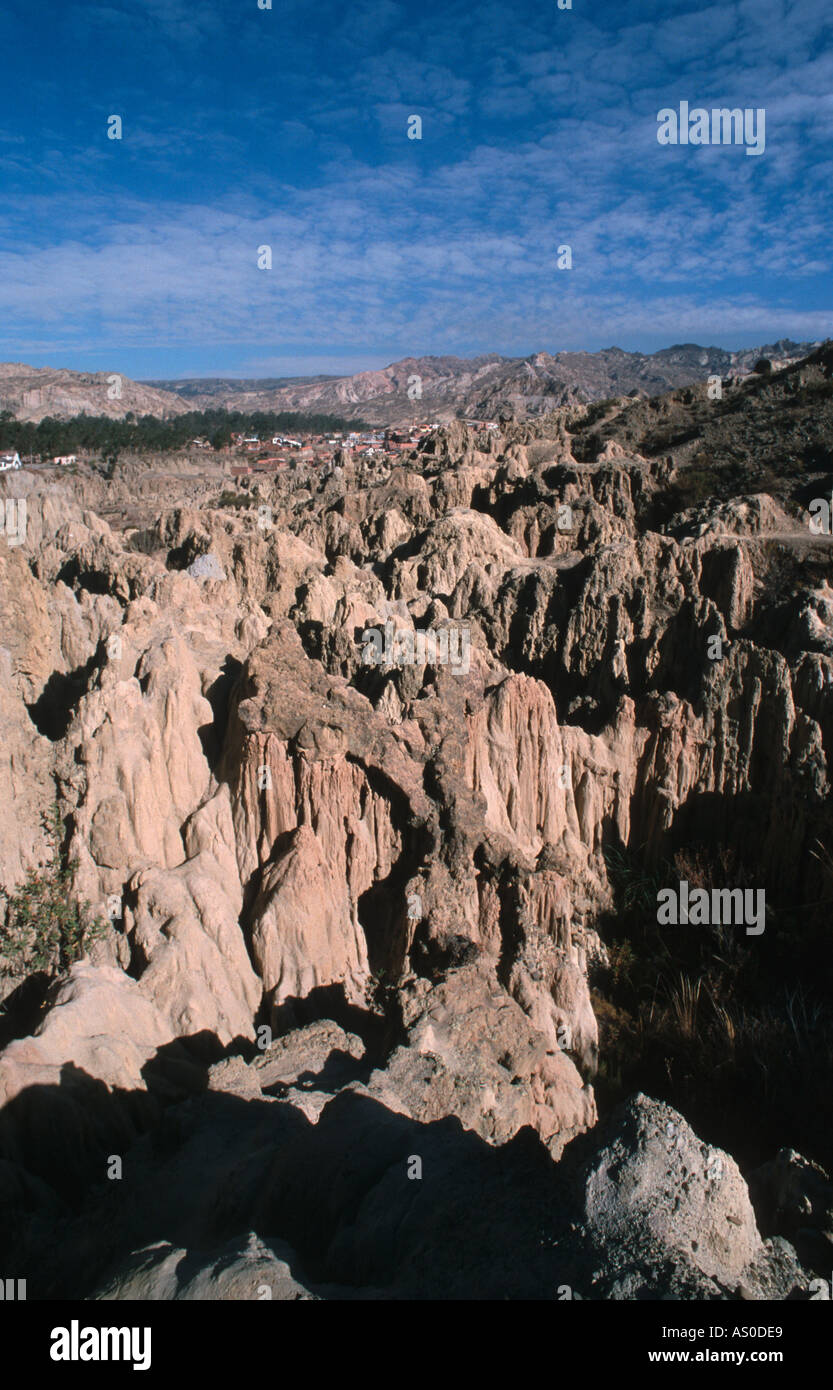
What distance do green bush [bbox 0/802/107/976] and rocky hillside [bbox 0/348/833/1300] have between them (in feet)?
0.13

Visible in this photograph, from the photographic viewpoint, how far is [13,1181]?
6242 mm

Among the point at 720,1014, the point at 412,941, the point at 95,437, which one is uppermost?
the point at 95,437

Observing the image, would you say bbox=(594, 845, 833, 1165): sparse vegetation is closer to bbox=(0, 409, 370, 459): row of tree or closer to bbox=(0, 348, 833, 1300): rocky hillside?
bbox=(0, 348, 833, 1300): rocky hillside

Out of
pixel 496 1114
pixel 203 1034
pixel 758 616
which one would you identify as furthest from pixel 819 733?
pixel 203 1034

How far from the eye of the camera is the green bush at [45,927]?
9000 millimetres

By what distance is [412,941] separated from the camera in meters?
10.3

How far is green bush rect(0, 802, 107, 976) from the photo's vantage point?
9.00 metres

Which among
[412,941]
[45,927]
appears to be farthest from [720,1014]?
[45,927]

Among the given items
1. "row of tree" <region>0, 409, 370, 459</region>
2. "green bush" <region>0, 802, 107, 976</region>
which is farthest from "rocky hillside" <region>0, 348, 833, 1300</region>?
"row of tree" <region>0, 409, 370, 459</region>

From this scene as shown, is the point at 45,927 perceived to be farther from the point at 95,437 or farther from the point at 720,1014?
the point at 95,437

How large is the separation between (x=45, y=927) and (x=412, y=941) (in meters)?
4.56

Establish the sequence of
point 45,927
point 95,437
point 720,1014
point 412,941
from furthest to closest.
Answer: point 95,437 → point 720,1014 → point 412,941 → point 45,927

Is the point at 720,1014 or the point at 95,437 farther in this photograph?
the point at 95,437

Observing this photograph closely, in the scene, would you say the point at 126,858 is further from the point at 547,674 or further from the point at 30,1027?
the point at 547,674
